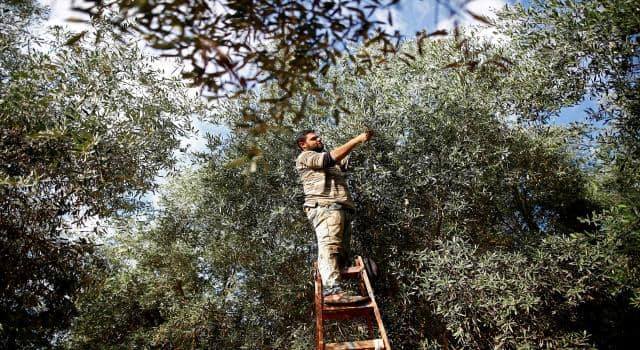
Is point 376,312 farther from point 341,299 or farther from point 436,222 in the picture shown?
point 436,222

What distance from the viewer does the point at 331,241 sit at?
5.82 m

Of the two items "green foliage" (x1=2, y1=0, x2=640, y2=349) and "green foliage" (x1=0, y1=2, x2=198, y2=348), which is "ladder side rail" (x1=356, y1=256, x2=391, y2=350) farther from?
"green foliage" (x1=0, y1=2, x2=198, y2=348)

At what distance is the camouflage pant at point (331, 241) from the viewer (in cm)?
559

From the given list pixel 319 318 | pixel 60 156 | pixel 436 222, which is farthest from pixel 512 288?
pixel 60 156

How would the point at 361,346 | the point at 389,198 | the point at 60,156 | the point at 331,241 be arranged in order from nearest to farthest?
the point at 361,346
the point at 331,241
the point at 60,156
the point at 389,198

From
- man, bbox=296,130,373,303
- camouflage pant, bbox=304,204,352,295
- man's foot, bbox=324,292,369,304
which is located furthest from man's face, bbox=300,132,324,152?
man's foot, bbox=324,292,369,304

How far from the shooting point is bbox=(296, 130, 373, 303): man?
18.2ft

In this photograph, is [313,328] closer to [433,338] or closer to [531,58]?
[433,338]

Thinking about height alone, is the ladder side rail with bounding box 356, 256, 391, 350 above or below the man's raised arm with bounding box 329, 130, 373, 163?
below

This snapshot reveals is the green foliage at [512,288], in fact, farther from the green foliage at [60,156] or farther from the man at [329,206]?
the green foliage at [60,156]

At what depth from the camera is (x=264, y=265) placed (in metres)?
9.02

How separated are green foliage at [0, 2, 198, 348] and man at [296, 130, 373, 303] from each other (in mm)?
3089

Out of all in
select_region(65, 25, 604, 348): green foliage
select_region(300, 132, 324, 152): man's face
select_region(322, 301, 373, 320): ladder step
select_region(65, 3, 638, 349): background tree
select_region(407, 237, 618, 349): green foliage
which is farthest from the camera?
select_region(65, 25, 604, 348): green foliage

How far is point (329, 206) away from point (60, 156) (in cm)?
413
